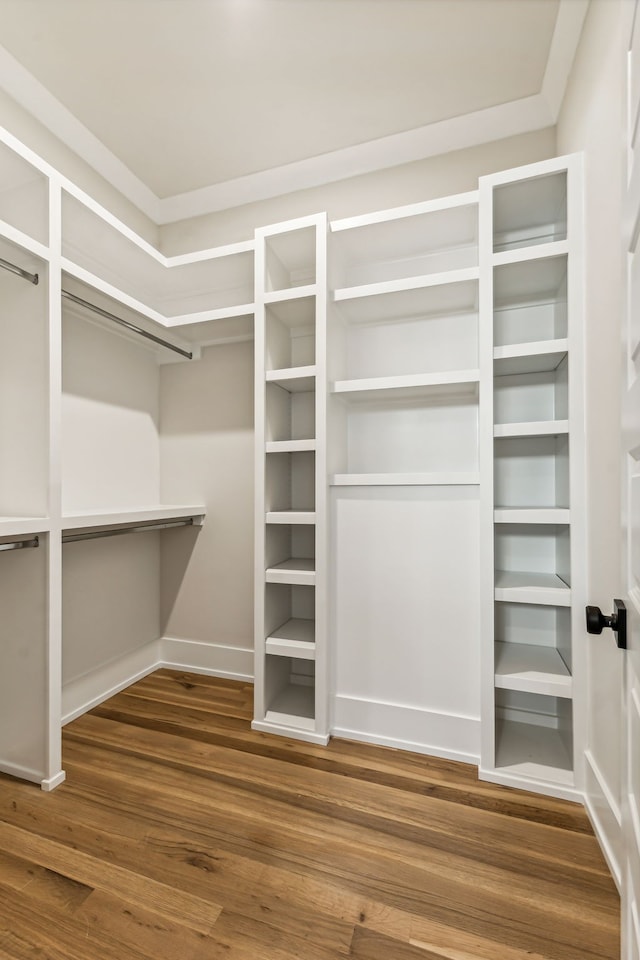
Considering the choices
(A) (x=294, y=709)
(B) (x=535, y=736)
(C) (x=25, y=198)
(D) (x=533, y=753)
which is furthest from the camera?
(A) (x=294, y=709)

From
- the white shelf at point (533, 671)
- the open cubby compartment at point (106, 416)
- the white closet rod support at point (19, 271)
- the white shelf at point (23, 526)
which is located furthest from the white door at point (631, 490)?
the open cubby compartment at point (106, 416)

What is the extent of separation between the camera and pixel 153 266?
2230 mm

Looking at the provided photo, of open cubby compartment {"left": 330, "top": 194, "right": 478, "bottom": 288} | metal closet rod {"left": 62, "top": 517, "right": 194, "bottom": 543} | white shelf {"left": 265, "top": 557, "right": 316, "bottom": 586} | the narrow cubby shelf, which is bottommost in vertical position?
white shelf {"left": 265, "top": 557, "right": 316, "bottom": 586}

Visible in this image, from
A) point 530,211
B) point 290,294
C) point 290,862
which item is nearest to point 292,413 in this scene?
point 290,294

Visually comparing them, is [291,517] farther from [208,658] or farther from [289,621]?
[208,658]

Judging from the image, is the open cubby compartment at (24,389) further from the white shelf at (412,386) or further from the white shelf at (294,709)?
the white shelf at (294,709)

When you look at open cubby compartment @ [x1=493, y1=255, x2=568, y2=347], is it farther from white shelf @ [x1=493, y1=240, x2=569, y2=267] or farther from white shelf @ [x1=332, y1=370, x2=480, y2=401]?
white shelf @ [x1=332, y1=370, x2=480, y2=401]

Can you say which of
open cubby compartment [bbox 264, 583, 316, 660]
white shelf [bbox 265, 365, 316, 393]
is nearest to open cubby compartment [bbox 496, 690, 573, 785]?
open cubby compartment [bbox 264, 583, 316, 660]

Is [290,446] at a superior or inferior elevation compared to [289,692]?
A: superior

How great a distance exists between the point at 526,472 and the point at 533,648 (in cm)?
77

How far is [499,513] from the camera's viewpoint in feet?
5.49

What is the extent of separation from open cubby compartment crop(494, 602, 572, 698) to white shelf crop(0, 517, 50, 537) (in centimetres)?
171

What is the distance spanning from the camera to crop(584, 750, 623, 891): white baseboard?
1234 mm

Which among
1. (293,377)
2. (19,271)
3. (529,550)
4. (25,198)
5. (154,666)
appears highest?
(25,198)
